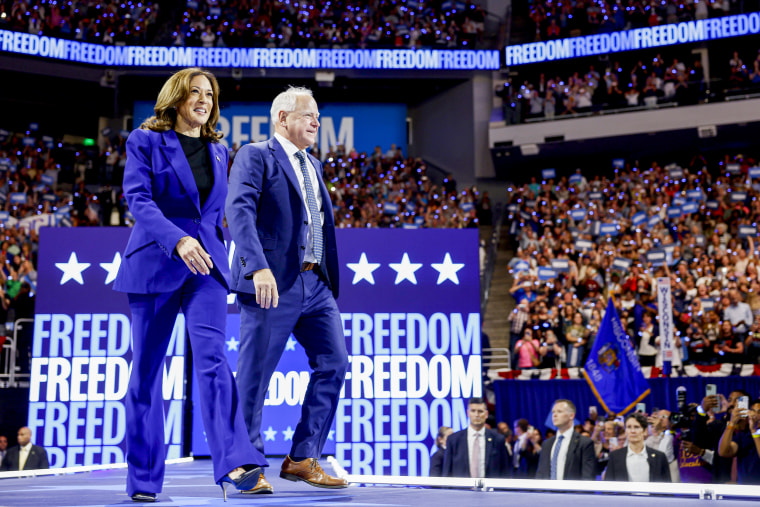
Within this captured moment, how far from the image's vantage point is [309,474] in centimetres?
351

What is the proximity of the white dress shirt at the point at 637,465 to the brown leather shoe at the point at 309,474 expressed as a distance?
402 cm

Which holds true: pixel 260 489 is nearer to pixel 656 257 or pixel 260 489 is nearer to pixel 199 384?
pixel 199 384

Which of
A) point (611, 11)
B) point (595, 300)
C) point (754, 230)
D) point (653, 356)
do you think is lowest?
point (653, 356)

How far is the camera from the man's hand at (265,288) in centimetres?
329

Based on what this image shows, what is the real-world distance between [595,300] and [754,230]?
3690mm

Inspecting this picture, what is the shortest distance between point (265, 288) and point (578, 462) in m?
4.83

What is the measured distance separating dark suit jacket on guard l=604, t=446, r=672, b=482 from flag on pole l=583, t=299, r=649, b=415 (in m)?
2.80

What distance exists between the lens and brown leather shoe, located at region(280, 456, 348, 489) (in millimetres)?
3508

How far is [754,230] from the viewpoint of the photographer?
47.8ft

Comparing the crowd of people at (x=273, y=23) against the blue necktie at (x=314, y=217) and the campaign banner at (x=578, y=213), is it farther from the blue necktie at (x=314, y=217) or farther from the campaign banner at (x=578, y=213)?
the blue necktie at (x=314, y=217)

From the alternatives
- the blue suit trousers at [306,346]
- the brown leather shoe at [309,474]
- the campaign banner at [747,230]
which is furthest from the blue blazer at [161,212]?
the campaign banner at [747,230]

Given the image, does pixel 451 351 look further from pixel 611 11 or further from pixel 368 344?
pixel 611 11

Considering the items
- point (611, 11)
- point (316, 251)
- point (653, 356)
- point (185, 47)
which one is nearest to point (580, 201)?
point (653, 356)

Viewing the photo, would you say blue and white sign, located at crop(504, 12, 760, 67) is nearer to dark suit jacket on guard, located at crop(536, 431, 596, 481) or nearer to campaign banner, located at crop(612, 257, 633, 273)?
campaign banner, located at crop(612, 257, 633, 273)
